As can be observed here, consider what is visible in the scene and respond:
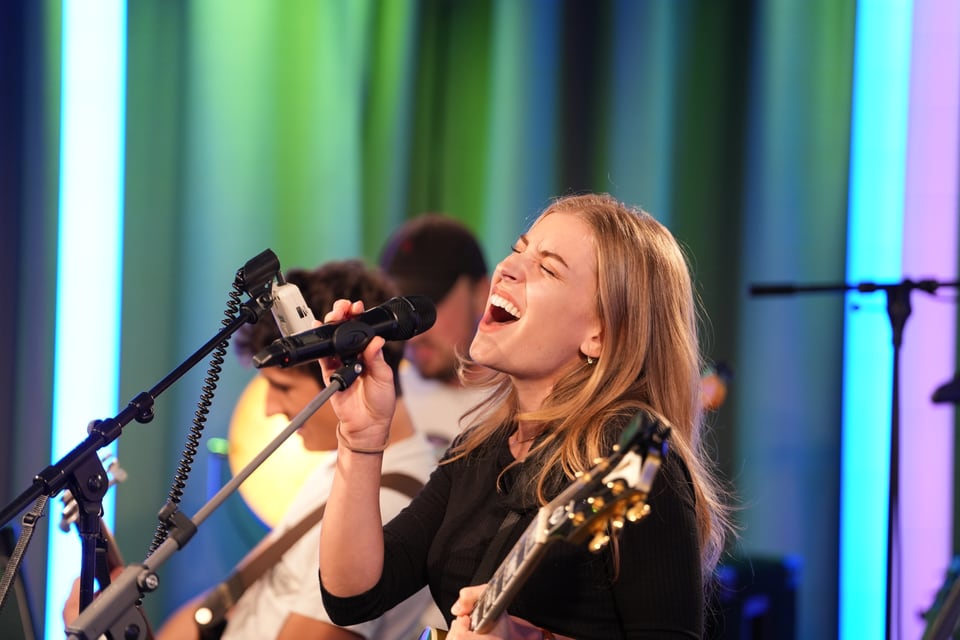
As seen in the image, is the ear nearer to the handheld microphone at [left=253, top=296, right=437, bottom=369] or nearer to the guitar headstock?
the handheld microphone at [left=253, top=296, right=437, bottom=369]

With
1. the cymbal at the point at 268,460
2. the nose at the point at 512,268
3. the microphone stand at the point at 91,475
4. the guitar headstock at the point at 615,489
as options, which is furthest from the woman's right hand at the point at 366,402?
the cymbal at the point at 268,460

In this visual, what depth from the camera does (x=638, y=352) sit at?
1.64 meters

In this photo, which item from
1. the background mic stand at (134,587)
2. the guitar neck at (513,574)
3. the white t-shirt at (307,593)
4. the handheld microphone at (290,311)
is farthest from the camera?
the white t-shirt at (307,593)

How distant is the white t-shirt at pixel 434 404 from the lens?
11.0 ft

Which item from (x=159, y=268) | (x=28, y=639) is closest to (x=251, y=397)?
(x=159, y=268)

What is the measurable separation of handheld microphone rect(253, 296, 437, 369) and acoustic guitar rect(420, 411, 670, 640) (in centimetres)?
33

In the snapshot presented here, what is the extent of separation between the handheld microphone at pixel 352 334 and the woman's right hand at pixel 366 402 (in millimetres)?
72

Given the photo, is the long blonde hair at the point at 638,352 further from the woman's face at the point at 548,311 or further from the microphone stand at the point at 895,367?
the microphone stand at the point at 895,367

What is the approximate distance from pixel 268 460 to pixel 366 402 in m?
1.41

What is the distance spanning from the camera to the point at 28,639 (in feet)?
5.71

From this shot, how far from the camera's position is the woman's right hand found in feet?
5.03

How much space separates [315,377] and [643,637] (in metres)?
1.19

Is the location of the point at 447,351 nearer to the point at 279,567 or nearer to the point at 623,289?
the point at 279,567

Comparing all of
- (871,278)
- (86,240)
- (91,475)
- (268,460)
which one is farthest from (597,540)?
(871,278)
